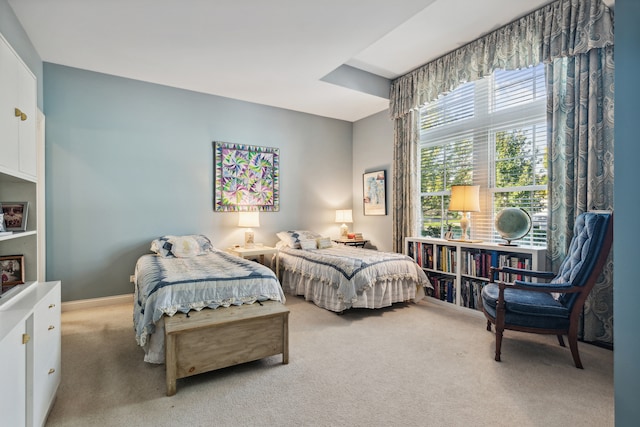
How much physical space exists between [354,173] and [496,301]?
359 centimetres

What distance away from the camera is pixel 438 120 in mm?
4273

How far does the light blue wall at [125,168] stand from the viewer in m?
3.56

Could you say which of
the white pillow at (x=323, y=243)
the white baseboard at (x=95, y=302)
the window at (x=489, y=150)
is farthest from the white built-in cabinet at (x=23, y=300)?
the window at (x=489, y=150)

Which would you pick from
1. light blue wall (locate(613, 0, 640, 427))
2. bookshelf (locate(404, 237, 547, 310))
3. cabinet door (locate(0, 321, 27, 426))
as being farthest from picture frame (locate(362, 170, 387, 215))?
cabinet door (locate(0, 321, 27, 426))

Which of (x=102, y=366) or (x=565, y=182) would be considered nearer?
(x=102, y=366)

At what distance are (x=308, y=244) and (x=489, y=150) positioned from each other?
260cm

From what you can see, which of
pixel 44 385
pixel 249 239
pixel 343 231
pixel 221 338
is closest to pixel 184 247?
pixel 249 239

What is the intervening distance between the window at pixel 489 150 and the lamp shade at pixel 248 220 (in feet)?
7.79

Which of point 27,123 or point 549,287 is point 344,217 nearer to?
point 549,287

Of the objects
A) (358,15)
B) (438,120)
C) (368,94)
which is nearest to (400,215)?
(438,120)

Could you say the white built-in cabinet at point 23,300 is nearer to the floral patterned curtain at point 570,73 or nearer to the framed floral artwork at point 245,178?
the framed floral artwork at point 245,178

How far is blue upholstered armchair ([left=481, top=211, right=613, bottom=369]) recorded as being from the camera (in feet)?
7.50

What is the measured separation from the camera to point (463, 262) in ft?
11.8

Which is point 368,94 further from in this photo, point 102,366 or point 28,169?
point 102,366
